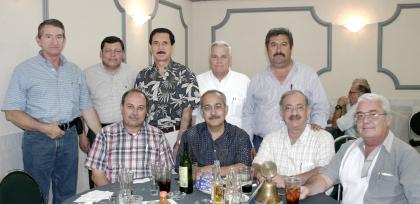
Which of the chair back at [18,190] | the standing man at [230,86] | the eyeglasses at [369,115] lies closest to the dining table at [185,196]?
the chair back at [18,190]

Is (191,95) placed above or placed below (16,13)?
below

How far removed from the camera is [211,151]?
9.05 ft

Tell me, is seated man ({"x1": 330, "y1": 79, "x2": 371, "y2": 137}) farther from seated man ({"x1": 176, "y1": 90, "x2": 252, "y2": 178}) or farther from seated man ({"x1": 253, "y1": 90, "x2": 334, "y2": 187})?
seated man ({"x1": 176, "y1": 90, "x2": 252, "y2": 178})

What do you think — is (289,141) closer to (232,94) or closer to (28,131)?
(232,94)

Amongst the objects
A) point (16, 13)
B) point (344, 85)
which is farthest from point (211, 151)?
point (344, 85)

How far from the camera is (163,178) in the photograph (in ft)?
7.07

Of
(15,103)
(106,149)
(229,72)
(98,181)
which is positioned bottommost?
(98,181)

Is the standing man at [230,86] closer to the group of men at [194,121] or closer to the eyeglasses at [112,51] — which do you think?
the group of men at [194,121]

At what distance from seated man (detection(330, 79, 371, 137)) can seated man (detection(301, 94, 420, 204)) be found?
4.44 feet

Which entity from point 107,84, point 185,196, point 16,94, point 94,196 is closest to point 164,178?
point 185,196

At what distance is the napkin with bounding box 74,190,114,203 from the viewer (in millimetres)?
2078

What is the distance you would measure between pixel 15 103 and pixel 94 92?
85cm

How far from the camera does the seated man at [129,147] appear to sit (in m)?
2.67

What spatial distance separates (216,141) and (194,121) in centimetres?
97
